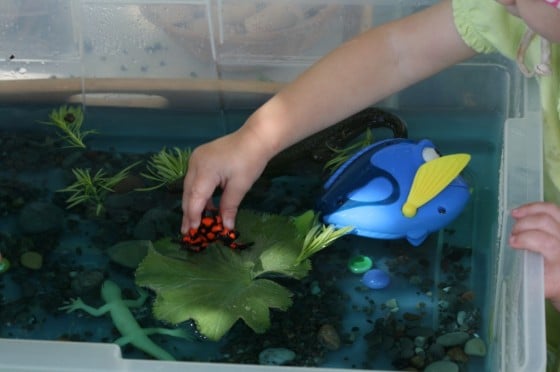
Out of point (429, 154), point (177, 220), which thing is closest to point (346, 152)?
point (429, 154)

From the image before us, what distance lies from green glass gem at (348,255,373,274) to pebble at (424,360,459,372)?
144 millimetres

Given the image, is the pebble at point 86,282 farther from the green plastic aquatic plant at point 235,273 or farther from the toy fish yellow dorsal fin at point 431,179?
the toy fish yellow dorsal fin at point 431,179

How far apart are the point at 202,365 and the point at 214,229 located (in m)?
0.22

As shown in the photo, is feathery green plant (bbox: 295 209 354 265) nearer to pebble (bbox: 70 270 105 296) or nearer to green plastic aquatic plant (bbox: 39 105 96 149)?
pebble (bbox: 70 270 105 296)

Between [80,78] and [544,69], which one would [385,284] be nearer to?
[544,69]

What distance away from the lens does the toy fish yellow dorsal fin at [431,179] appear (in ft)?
3.25

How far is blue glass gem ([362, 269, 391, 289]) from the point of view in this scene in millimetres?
1008

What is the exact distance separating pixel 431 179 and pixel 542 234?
0.21 metres

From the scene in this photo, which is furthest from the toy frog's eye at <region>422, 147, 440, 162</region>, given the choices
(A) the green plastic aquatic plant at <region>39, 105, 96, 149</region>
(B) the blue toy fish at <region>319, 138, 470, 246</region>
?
(A) the green plastic aquatic plant at <region>39, 105, 96, 149</region>

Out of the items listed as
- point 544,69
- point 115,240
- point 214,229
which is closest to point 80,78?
point 115,240

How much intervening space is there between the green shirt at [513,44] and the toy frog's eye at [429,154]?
12 centimetres

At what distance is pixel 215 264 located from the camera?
96 centimetres

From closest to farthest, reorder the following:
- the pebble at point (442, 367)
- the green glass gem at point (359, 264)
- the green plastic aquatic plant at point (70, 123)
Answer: the pebble at point (442, 367) < the green glass gem at point (359, 264) < the green plastic aquatic plant at point (70, 123)

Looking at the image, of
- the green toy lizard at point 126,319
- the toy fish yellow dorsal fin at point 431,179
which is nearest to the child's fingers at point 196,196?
the green toy lizard at point 126,319
